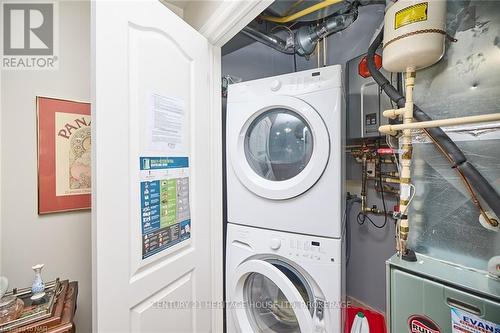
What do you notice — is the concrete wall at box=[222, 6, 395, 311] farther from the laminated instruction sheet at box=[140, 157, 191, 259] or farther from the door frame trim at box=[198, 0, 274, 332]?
the laminated instruction sheet at box=[140, 157, 191, 259]

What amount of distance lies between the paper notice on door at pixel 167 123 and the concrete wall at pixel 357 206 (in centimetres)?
103

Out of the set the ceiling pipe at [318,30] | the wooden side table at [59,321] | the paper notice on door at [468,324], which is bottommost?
the wooden side table at [59,321]

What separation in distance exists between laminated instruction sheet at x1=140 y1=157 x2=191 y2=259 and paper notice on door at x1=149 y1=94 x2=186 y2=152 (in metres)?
0.06

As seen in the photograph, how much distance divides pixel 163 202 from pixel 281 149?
0.70m

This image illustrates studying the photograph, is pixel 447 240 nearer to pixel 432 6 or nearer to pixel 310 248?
pixel 310 248

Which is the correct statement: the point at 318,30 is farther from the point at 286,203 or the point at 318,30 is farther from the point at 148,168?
the point at 148,168

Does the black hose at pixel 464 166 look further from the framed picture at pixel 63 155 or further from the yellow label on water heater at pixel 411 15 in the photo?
the framed picture at pixel 63 155

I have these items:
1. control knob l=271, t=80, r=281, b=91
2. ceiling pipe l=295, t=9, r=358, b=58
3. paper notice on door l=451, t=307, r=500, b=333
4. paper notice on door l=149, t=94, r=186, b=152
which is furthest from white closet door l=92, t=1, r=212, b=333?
paper notice on door l=451, t=307, r=500, b=333

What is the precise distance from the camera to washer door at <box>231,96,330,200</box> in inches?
42.0

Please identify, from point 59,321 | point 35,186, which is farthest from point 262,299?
point 35,186

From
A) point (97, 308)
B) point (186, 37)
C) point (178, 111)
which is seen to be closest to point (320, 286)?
point (97, 308)

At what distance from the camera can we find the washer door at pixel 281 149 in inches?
42.0

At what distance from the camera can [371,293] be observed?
1.64 metres

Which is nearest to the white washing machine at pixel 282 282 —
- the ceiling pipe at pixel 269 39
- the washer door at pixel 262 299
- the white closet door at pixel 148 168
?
the washer door at pixel 262 299
